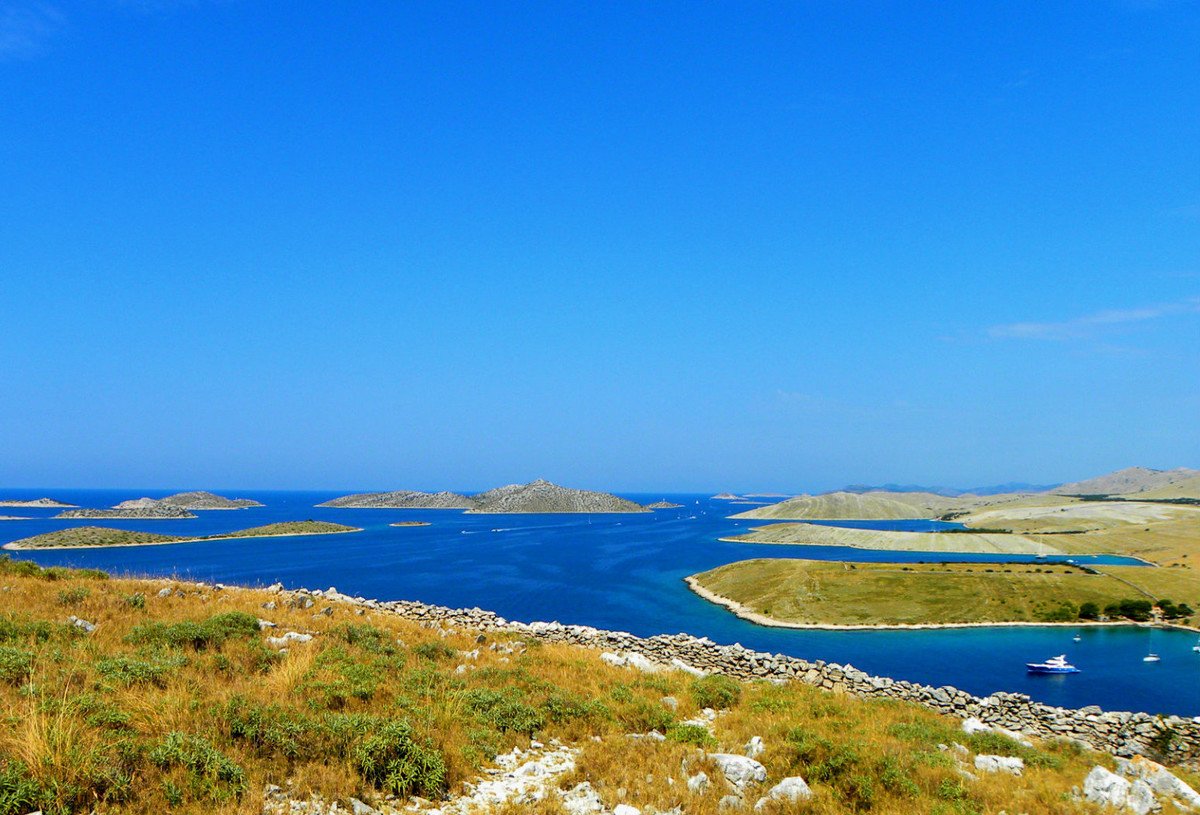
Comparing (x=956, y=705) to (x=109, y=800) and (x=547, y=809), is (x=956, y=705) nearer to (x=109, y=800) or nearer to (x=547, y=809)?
(x=547, y=809)

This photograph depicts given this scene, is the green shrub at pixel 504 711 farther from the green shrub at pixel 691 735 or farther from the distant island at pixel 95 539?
the distant island at pixel 95 539

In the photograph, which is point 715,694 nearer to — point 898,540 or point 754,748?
point 754,748

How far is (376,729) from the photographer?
12.1 meters

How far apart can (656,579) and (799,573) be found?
26.2m

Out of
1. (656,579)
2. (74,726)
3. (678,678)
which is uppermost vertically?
(74,726)

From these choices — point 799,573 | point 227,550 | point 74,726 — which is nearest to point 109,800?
point 74,726

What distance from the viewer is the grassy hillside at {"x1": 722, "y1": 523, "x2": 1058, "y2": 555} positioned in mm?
143125

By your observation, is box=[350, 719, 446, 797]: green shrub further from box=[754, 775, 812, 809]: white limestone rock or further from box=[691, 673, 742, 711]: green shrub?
box=[691, 673, 742, 711]: green shrub

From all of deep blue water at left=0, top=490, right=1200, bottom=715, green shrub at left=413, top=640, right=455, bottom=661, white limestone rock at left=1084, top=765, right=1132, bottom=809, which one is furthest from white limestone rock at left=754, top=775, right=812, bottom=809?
deep blue water at left=0, top=490, right=1200, bottom=715

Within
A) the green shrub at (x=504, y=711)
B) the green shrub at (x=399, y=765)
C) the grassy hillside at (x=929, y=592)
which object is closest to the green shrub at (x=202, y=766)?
the green shrub at (x=399, y=765)

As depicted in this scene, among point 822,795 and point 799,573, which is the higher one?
point 822,795

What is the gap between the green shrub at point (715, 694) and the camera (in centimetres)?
1884

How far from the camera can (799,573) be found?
88062mm

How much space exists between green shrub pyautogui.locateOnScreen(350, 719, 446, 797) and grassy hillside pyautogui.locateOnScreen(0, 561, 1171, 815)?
32 millimetres
